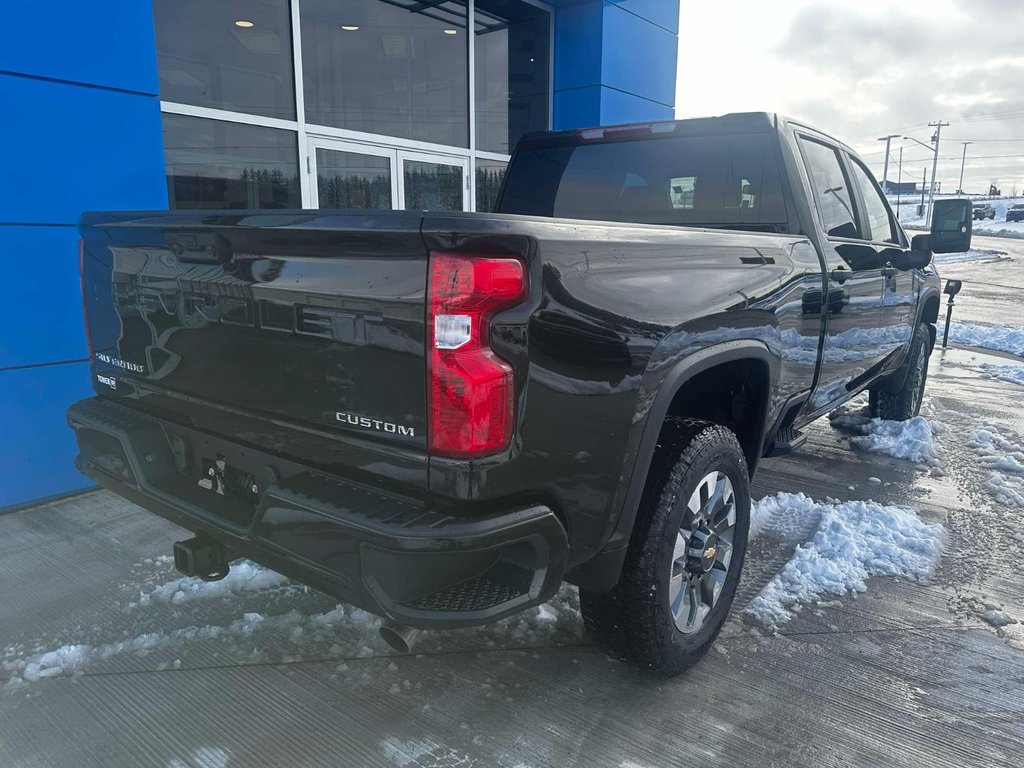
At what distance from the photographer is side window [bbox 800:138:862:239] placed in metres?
3.50

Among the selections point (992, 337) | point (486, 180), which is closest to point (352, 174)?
point (486, 180)

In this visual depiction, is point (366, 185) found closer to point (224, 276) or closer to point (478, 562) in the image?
point (224, 276)

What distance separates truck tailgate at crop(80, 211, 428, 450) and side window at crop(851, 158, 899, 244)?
11.1 feet

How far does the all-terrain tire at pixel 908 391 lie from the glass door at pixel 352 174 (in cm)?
476

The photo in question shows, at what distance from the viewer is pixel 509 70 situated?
29.0 feet

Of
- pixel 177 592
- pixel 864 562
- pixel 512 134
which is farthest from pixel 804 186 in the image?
pixel 512 134

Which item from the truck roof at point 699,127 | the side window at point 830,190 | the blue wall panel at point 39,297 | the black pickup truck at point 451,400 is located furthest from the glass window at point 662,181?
the blue wall panel at point 39,297

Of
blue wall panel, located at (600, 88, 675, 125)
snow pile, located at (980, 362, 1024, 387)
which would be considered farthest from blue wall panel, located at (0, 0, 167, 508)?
snow pile, located at (980, 362, 1024, 387)

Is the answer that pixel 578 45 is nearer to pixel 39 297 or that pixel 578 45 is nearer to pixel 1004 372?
pixel 1004 372

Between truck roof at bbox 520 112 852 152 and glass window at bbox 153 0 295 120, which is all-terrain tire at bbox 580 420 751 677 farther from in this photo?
glass window at bbox 153 0 295 120

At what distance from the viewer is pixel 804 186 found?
333cm

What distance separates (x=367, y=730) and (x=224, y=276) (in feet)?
4.94

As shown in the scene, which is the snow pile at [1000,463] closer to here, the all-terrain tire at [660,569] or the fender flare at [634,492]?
the all-terrain tire at [660,569]

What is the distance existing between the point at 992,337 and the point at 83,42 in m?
11.3
